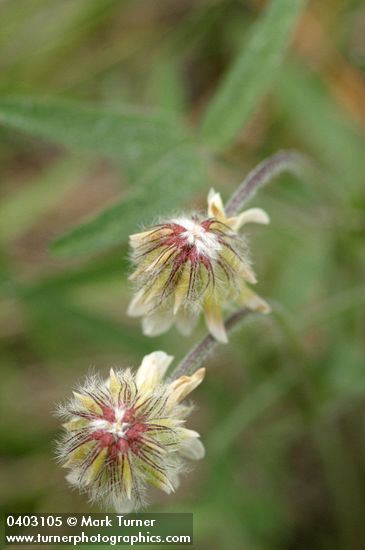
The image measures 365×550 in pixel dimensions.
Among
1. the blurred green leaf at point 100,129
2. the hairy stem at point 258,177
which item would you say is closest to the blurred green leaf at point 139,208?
the blurred green leaf at point 100,129

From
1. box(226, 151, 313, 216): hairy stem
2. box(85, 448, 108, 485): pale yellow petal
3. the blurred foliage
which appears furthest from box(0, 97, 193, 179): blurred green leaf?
box(85, 448, 108, 485): pale yellow petal

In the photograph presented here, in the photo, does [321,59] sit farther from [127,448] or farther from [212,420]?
[127,448]

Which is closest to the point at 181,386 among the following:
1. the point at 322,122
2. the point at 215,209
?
the point at 215,209

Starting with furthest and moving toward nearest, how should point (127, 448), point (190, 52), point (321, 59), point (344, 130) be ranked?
point (190, 52) < point (321, 59) < point (344, 130) < point (127, 448)

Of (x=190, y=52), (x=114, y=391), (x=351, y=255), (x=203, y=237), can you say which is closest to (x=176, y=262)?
(x=203, y=237)

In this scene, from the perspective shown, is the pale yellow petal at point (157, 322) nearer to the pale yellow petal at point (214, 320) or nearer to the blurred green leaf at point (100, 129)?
the pale yellow petal at point (214, 320)
